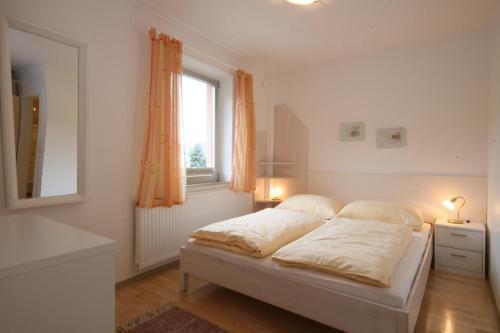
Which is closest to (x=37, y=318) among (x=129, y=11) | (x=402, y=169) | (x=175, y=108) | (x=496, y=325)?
(x=175, y=108)

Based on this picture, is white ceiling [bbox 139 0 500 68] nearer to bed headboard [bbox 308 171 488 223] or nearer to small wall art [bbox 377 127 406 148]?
small wall art [bbox 377 127 406 148]

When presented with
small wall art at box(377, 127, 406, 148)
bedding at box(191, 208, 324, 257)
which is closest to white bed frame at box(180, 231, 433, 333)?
bedding at box(191, 208, 324, 257)

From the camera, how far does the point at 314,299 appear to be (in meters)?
1.59

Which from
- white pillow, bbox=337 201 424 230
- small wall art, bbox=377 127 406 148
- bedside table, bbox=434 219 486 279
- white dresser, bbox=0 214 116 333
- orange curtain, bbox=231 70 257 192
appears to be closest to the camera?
white dresser, bbox=0 214 116 333

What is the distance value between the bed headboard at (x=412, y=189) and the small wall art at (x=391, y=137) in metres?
0.36

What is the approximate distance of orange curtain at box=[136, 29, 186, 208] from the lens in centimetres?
236

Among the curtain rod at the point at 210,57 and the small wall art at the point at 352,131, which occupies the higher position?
the curtain rod at the point at 210,57

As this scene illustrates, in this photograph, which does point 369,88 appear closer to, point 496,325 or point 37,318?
point 496,325

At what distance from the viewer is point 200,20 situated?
2.63 meters

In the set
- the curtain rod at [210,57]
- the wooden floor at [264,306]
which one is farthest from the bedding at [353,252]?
the curtain rod at [210,57]

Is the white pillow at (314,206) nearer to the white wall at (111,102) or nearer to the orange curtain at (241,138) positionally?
the orange curtain at (241,138)

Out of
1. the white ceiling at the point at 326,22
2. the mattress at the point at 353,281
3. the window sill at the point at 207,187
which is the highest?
the white ceiling at the point at 326,22

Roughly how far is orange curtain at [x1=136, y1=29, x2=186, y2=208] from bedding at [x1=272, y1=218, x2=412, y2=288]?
117cm

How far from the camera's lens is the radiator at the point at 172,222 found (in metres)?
2.36
